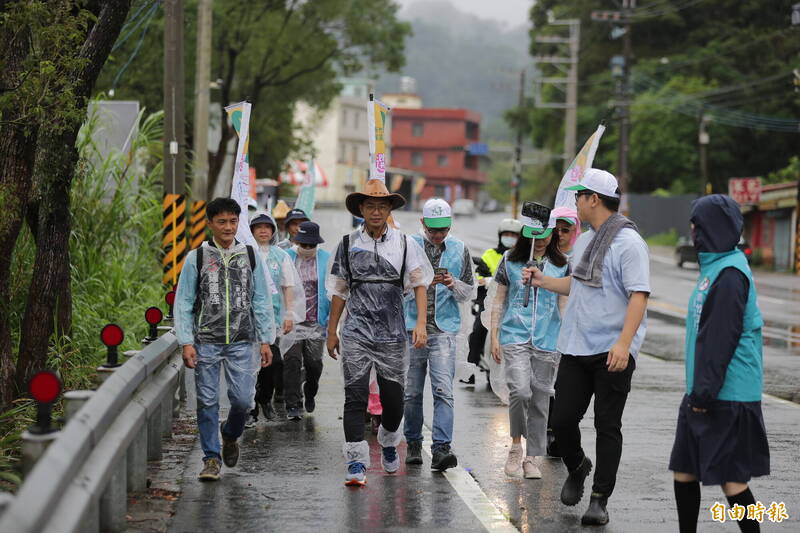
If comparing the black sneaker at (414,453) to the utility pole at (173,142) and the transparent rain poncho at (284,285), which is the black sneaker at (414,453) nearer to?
the transparent rain poncho at (284,285)

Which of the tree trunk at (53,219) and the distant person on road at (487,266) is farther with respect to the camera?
the distant person on road at (487,266)

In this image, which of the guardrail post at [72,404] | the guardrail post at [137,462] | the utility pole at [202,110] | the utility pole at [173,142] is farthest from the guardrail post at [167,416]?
the utility pole at [202,110]

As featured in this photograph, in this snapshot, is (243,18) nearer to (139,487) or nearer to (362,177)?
(139,487)

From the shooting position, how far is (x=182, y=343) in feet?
25.8

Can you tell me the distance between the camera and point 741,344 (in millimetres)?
5855

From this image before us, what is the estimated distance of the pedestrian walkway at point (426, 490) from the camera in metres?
6.84

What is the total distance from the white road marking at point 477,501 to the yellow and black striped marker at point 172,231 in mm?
10037

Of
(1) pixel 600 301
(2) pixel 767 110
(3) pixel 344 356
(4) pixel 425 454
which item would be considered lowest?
(4) pixel 425 454

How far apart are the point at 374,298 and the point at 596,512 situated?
6.89ft

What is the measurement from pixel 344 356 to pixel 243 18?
29310mm

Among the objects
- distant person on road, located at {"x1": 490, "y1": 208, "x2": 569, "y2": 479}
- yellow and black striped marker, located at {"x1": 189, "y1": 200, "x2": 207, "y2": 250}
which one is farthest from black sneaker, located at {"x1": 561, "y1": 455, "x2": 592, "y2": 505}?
yellow and black striped marker, located at {"x1": 189, "y1": 200, "x2": 207, "y2": 250}

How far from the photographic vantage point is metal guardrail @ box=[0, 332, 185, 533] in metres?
4.20

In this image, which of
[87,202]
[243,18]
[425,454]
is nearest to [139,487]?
[425,454]

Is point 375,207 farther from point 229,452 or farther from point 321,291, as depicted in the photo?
point 321,291
